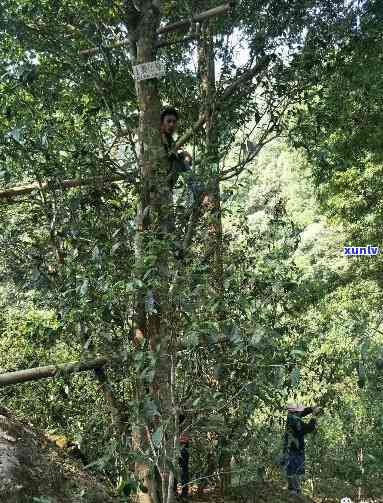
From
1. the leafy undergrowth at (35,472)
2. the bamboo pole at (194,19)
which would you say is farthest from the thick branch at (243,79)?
the leafy undergrowth at (35,472)

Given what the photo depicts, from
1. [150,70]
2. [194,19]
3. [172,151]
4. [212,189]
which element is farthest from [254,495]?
[194,19]

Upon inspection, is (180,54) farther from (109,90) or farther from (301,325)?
(301,325)

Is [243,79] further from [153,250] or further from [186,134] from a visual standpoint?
[153,250]

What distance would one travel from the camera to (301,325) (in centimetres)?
445

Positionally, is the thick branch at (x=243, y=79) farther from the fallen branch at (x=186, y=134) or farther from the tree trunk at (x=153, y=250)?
the tree trunk at (x=153, y=250)

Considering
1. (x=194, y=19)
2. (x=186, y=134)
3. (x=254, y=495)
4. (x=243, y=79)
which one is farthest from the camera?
(x=254, y=495)

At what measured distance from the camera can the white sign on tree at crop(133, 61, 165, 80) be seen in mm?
3303

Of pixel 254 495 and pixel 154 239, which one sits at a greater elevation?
pixel 154 239

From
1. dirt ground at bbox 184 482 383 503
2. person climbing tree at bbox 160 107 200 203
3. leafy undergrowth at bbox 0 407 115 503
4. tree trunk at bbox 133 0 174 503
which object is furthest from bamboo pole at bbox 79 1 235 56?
dirt ground at bbox 184 482 383 503

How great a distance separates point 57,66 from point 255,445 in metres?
3.12

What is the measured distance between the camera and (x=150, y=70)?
10.8ft

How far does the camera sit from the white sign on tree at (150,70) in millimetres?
3303

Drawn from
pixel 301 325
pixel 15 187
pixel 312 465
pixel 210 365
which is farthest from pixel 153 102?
pixel 312 465

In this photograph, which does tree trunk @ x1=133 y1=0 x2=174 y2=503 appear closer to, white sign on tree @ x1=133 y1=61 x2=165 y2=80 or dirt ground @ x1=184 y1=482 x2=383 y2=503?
white sign on tree @ x1=133 y1=61 x2=165 y2=80
